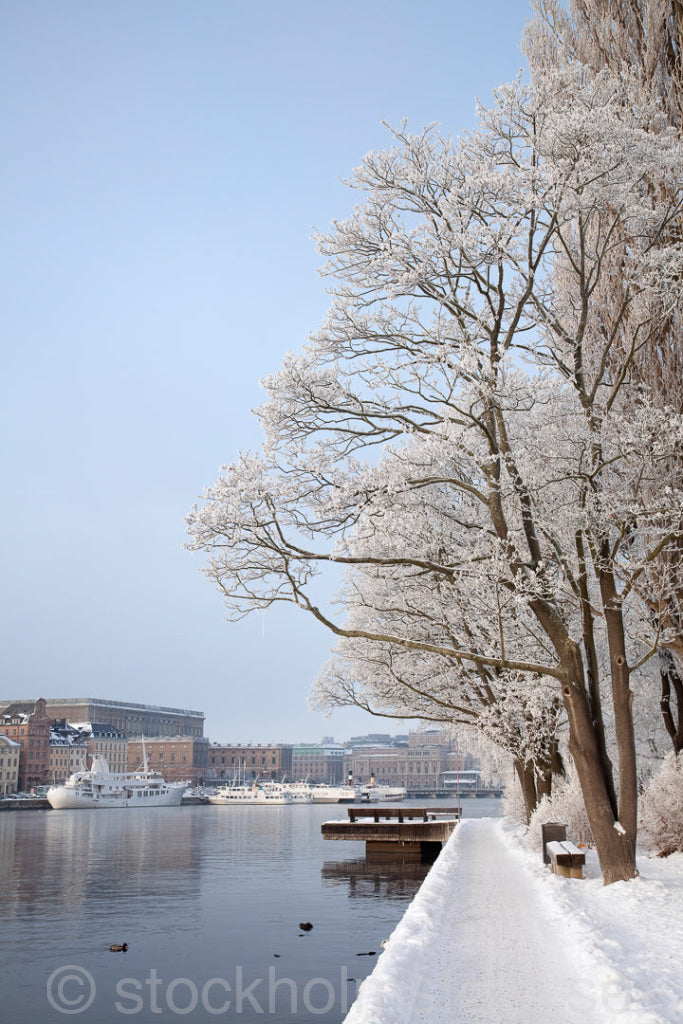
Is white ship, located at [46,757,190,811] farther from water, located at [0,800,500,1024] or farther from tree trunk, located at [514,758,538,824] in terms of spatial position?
tree trunk, located at [514,758,538,824]

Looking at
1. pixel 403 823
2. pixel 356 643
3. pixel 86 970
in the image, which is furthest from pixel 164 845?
pixel 86 970

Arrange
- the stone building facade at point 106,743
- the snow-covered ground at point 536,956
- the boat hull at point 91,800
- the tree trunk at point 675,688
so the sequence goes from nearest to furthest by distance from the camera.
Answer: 1. the snow-covered ground at point 536,956
2. the tree trunk at point 675,688
3. the boat hull at point 91,800
4. the stone building facade at point 106,743

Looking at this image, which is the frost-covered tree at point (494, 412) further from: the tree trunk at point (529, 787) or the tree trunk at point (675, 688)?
the tree trunk at point (529, 787)

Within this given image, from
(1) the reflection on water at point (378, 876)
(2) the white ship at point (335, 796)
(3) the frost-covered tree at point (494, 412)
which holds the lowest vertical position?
(2) the white ship at point (335, 796)

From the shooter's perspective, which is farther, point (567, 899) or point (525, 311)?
point (525, 311)

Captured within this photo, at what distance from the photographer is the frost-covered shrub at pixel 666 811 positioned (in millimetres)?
16406

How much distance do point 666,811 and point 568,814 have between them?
10.3ft

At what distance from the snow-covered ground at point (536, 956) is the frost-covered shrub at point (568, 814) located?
4.15 meters

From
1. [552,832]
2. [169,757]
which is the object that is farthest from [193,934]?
[169,757]

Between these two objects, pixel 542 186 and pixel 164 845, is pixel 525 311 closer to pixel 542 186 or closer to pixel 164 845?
pixel 542 186

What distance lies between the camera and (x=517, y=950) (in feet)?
30.9

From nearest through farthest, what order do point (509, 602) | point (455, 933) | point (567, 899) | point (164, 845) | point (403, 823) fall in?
point (455, 933)
point (567, 899)
point (509, 602)
point (403, 823)
point (164, 845)

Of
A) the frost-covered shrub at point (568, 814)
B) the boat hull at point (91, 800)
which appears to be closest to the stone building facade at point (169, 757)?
the boat hull at point (91, 800)

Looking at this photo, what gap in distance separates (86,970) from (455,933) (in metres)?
8.28
